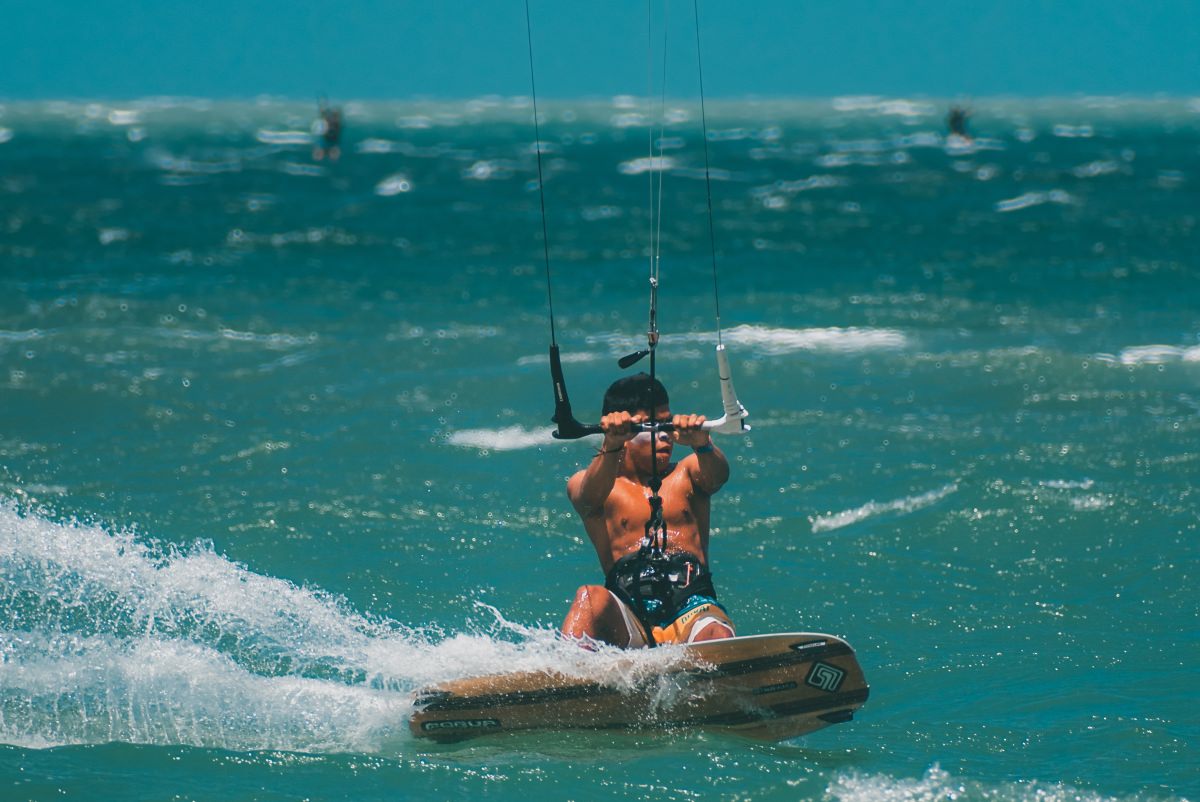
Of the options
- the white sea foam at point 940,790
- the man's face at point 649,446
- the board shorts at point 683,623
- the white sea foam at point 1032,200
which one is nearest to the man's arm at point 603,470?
the man's face at point 649,446

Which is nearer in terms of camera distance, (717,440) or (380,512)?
(380,512)

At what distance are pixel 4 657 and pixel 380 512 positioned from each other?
135 inches

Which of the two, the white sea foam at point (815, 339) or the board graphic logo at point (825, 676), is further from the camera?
the white sea foam at point (815, 339)

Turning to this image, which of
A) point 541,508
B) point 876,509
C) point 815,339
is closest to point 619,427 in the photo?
point 541,508

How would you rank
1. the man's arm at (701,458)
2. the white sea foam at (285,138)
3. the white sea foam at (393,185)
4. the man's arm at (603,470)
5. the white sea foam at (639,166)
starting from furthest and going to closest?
the white sea foam at (285,138) → the white sea foam at (639,166) → the white sea foam at (393,185) → the man's arm at (701,458) → the man's arm at (603,470)

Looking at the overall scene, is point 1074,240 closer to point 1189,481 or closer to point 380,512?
Answer: point 1189,481

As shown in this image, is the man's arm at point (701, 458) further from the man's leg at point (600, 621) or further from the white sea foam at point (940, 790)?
the white sea foam at point (940, 790)

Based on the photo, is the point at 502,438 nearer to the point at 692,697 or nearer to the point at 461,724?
the point at 461,724

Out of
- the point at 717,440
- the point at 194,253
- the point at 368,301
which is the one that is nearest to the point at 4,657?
the point at 717,440

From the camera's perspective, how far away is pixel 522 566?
8.88m

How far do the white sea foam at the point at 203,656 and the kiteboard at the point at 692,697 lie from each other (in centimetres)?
8

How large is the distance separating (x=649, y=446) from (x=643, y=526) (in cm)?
37

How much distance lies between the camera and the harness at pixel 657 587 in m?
6.34

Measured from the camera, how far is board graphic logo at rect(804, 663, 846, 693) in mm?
5793
